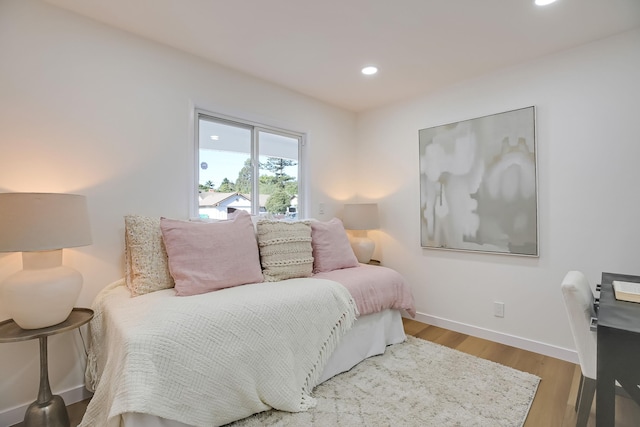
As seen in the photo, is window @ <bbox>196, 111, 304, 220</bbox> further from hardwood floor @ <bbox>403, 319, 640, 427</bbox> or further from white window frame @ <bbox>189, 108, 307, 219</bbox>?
hardwood floor @ <bbox>403, 319, 640, 427</bbox>

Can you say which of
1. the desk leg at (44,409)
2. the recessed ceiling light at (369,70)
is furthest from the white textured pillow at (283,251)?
the recessed ceiling light at (369,70)

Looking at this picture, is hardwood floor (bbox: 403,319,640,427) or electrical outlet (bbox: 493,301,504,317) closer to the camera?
hardwood floor (bbox: 403,319,640,427)

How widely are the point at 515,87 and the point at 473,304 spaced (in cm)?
194

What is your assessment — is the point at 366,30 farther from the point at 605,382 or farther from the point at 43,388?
the point at 43,388

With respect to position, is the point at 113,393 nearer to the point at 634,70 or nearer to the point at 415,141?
the point at 415,141

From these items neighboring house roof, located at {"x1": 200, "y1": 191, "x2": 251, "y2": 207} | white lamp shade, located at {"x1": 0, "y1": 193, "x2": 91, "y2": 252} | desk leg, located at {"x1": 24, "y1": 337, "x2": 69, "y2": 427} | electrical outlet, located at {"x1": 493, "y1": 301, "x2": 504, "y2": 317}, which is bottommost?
desk leg, located at {"x1": 24, "y1": 337, "x2": 69, "y2": 427}

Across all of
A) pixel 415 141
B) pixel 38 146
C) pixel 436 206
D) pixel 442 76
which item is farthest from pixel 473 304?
pixel 38 146

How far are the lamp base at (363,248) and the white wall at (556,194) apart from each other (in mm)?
484

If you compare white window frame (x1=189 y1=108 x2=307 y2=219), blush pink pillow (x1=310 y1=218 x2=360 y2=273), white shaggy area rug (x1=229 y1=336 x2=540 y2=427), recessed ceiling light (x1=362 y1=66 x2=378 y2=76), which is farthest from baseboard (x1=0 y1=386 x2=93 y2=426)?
recessed ceiling light (x1=362 y1=66 x2=378 y2=76)

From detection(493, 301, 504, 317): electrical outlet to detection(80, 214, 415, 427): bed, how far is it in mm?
1044

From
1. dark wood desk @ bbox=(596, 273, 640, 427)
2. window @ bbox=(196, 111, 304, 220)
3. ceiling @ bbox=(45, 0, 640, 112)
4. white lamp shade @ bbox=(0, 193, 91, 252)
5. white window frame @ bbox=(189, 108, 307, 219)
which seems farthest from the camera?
window @ bbox=(196, 111, 304, 220)

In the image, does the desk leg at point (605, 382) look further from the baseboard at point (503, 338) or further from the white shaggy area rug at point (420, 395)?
the baseboard at point (503, 338)

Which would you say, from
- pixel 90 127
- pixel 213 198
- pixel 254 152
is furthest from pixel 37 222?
pixel 254 152

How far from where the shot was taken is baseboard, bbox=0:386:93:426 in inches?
65.2
